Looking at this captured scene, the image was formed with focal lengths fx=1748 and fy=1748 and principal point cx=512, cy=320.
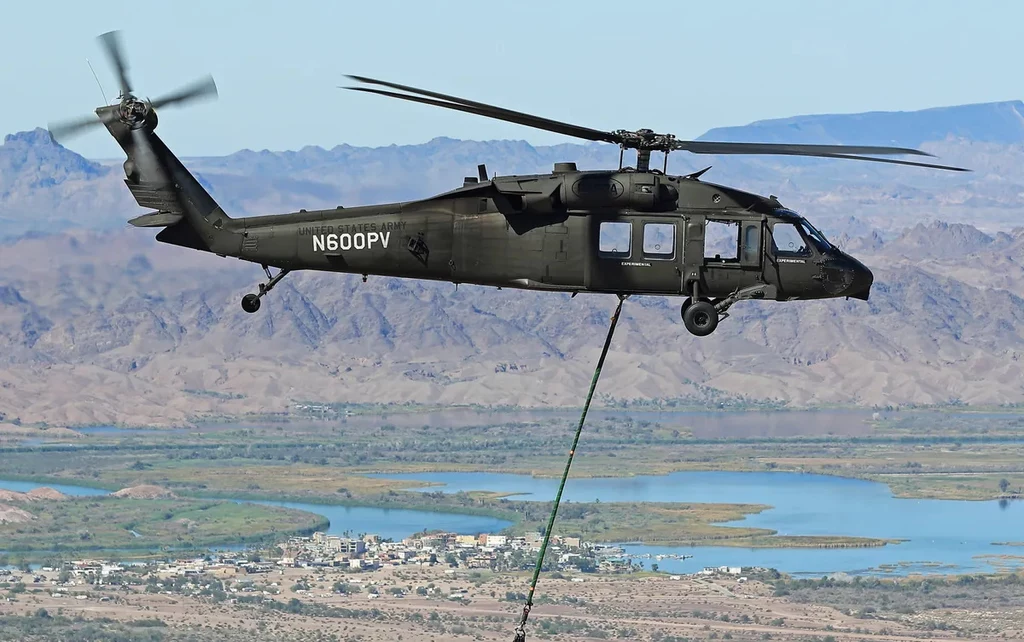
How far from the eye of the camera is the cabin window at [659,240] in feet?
120

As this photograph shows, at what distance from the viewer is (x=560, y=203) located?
36656 mm

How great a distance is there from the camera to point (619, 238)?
36.0m

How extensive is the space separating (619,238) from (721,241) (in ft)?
6.85

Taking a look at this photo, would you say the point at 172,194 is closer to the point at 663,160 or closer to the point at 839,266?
the point at 663,160

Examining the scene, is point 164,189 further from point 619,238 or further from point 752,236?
point 752,236

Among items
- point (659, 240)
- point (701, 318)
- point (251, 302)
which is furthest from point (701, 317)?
point (251, 302)

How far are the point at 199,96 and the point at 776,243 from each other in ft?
42.6

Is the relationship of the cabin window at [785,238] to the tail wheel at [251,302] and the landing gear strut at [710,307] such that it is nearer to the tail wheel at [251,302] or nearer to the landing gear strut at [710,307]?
the landing gear strut at [710,307]

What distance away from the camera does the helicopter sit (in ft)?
119

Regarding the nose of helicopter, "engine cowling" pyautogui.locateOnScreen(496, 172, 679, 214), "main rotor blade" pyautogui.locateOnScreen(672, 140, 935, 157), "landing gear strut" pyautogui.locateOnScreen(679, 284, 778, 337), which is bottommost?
"landing gear strut" pyautogui.locateOnScreen(679, 284, 778, 337)

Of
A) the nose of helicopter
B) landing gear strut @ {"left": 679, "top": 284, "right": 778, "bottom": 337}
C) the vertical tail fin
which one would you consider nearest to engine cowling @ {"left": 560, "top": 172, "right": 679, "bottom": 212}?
landing gear strut @ {"left": 679, "top": 284, "right": 778, "bottom": 337}

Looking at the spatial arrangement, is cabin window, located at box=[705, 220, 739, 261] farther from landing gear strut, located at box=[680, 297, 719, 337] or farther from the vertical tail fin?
the vertical tail fin

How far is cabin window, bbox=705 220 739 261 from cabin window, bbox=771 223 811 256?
80 centimetres

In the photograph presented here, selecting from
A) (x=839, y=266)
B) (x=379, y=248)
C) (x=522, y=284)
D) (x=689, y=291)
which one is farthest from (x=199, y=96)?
(x=839, y=266)
